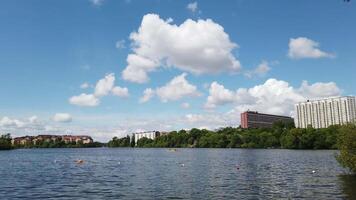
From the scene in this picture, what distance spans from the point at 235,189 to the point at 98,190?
580 inches

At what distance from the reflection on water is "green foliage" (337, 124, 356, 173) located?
1.65 metres

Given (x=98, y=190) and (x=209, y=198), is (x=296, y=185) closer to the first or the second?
(x=209, y=198)

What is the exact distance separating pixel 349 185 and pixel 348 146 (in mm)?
6023

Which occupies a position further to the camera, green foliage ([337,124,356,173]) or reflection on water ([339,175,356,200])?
green foliage ([337,124,356,173])

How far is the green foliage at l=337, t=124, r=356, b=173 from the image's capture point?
49.0 m

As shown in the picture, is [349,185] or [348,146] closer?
[349,185]

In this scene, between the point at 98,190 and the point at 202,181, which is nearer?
the point at 98,190

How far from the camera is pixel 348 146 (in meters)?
49.4

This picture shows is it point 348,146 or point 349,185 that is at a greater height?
point 348,146

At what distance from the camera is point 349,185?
4503 centimetres

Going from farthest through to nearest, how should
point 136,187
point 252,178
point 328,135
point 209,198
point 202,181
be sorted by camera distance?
point 328,135 → point 252,178 → point 202,181 → point 136,187 → point 209,198

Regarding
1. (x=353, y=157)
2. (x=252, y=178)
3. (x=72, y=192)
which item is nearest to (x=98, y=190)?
(x=72, y=192)

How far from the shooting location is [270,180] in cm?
5241

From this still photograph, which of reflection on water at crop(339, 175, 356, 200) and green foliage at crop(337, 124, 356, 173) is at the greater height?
green foliage at crop(337, 124, 356, 173)
